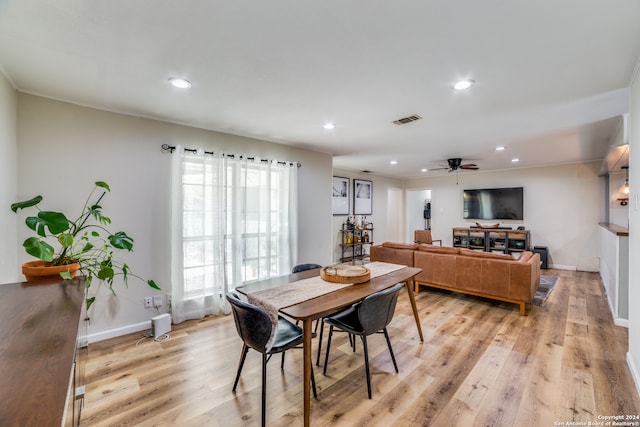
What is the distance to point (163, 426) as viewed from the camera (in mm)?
1700

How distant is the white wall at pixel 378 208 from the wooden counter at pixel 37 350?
219 inches

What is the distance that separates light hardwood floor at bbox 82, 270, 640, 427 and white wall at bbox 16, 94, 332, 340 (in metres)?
0.46

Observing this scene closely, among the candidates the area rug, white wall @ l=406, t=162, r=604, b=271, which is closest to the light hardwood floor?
the area rug

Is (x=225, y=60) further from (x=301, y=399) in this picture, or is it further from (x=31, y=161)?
(x=301, y=399)

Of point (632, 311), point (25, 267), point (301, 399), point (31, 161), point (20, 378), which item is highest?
point (31, 161)

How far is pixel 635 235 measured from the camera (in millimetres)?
2119

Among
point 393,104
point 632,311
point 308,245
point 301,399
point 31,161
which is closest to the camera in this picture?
point 301,399

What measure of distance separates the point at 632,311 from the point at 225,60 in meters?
3.61

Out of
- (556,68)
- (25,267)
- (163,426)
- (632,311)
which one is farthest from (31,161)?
(632,311)

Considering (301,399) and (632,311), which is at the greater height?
(632,311)

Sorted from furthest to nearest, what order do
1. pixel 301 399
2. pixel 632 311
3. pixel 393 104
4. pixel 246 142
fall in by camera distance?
pixel 246 142 → pixel 393 104 → pixel 632 311 → pixel 301 399

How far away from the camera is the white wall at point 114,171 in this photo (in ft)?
8.11

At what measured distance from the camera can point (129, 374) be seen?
2.23 m

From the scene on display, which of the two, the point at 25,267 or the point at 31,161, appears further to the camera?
the point at 31,161
